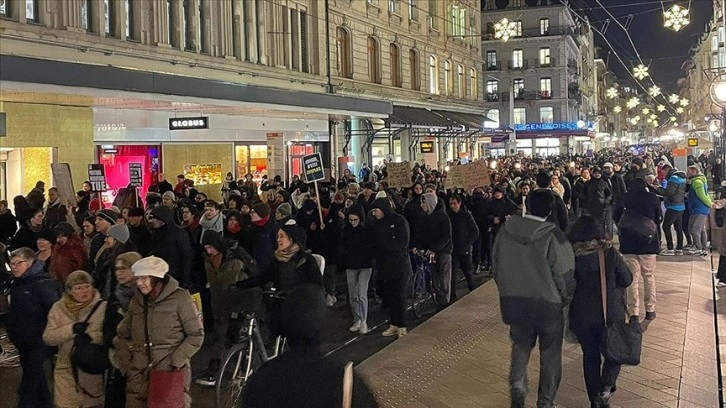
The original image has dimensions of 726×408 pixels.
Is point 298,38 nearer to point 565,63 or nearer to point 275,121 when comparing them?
point 275,121

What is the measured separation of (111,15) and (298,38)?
958 cm

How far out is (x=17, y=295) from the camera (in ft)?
22.1

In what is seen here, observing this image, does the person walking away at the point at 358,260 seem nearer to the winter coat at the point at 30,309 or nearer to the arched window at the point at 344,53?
the winter coat at the point at 30,309

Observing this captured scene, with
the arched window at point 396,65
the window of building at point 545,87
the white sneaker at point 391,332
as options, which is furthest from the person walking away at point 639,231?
the window of building at point 545,87

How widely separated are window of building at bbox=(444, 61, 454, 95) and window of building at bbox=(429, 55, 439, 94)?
127 centimetres

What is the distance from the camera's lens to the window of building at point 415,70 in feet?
127

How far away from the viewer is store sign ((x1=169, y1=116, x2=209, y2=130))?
21.3 metres

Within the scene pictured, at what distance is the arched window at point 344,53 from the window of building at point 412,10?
6415 mm

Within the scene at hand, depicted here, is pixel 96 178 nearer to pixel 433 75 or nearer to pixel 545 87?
pixel 433 75

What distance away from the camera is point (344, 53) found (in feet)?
107

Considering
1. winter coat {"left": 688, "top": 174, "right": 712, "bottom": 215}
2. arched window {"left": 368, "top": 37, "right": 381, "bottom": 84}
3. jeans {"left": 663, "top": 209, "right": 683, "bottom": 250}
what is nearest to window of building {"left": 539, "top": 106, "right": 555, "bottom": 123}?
arched window {"left": 368, "top": 37, "right": 381, "bottom": 84}

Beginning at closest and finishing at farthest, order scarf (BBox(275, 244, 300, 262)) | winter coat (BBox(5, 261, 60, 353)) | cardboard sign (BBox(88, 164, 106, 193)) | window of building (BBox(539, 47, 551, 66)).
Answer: winter coat (BBox(5, 261, 60, 353)) < scarf (BBox(275, 244, 300, 262)) < cardboard sign (BBox(88, 164, 106, 193)) < window of building (BBox(539, 47, 551, 66))

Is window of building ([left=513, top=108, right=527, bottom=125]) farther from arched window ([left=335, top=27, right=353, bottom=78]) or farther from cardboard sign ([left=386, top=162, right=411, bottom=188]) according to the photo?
cardboard sign ([left=386, top=162, right=411, bottom=188])

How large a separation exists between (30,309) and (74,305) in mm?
732
